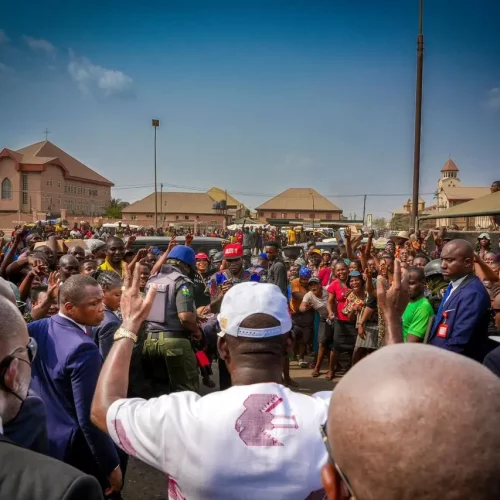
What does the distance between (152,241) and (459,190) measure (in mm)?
92610

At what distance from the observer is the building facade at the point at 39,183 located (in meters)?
71.3

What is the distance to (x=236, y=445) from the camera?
1516 millimetres

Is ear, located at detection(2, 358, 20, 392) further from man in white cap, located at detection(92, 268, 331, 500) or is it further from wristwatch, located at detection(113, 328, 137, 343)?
wristwatch, located at detection(113, 328, 137, 343)

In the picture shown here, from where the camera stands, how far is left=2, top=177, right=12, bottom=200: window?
72000mm

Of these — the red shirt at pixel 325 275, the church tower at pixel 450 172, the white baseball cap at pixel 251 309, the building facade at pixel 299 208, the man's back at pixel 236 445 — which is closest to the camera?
the man's back at pixel 236 445

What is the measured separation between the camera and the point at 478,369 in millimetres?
998

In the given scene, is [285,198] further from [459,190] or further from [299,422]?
[299,422]

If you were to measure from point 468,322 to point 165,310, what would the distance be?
2664 millimetres

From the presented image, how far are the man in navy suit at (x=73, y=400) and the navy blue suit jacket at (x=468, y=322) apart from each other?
108 inches

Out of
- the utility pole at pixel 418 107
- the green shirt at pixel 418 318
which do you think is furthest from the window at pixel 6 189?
the green shirt at pixel 418 318

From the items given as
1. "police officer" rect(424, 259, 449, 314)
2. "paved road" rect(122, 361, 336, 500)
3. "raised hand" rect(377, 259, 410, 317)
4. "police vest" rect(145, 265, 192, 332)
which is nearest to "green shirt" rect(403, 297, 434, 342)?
"police officer" rect(424, 259, 449, 314)

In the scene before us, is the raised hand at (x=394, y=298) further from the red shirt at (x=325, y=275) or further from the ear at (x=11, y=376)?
the red shirt at (x=325, y=275)

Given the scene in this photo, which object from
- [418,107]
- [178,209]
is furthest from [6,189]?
[418,107]

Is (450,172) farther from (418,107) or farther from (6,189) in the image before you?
(418,107)
